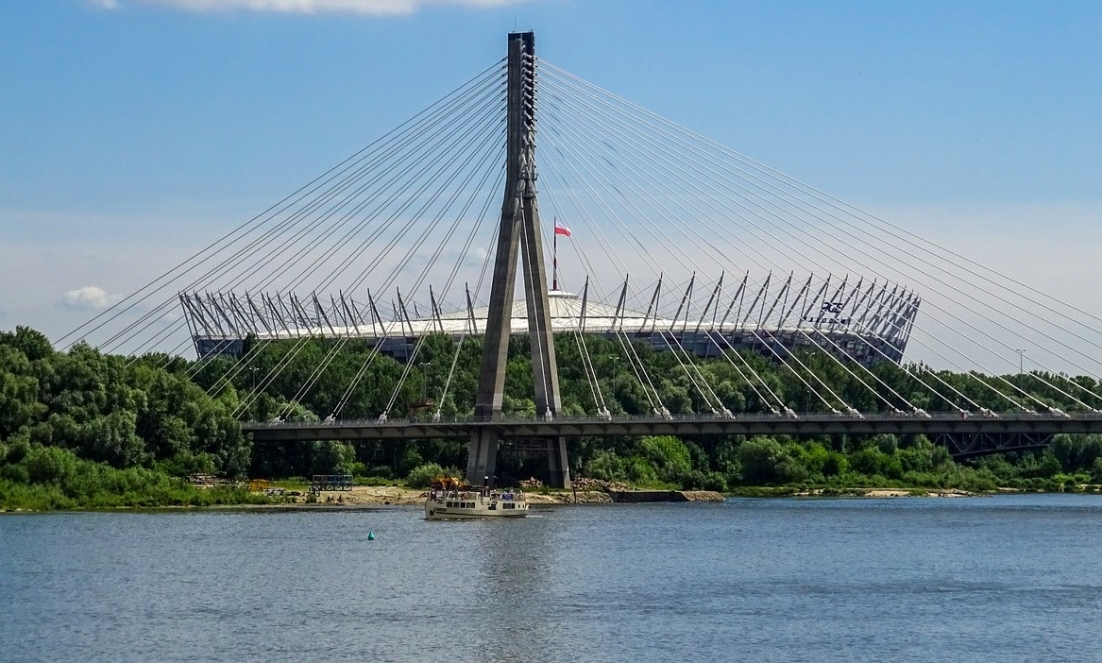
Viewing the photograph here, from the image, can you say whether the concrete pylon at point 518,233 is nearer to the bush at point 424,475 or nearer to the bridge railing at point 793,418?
the bridge railing at point 793,418

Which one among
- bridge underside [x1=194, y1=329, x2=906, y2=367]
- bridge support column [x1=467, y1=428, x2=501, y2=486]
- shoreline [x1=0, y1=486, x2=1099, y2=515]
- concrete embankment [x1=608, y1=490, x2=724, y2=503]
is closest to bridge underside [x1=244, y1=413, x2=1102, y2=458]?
bridge support column [x1=467, y1=428, x2=501, y2=486]

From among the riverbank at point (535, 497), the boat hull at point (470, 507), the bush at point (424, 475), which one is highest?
the bush at point (424, 475)

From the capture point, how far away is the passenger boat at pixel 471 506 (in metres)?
83.1

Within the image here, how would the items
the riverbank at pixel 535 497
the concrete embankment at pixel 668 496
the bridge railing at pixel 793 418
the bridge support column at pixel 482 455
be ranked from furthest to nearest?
the concrete embankment at pixel 668 496
the bridge support column at pixel 482 455
the riverbank at pixel 535 497
the bridge railing at pixel 793 418

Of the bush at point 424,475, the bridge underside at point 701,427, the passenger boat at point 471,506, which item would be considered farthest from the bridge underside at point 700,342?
the passenger boat at point 471,506

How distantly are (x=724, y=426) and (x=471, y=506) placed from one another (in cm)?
1696

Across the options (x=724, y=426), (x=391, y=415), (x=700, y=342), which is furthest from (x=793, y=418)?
(x=700, y=342)

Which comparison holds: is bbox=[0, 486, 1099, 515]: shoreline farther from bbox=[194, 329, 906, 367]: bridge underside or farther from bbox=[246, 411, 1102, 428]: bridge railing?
bbox=[194, 329, 906, 367]: bridge underside

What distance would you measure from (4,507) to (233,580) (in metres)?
31.7

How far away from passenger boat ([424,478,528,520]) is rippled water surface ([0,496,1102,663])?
2918mm

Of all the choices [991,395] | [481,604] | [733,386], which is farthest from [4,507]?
[991,395]

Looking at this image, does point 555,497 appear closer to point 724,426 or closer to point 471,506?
point 724,426

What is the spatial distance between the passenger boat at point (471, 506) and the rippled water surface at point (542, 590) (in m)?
2.92

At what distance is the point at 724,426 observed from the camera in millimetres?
95250
